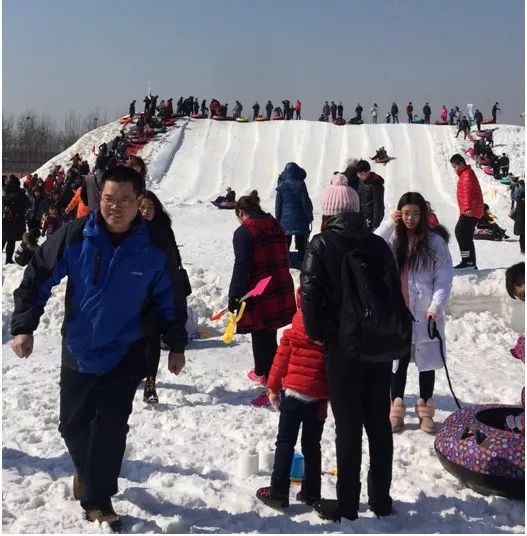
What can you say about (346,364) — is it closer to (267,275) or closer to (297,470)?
(297,470)

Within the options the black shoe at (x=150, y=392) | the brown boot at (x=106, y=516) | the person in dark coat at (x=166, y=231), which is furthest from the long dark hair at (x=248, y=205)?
the brown boot at (x=106, y=516)

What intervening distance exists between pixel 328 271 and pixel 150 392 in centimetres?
255

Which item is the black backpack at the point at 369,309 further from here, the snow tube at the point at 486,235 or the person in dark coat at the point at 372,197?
the snow tube at the point at 486,235

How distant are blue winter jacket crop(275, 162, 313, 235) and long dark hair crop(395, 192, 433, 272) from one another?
12.9 feet

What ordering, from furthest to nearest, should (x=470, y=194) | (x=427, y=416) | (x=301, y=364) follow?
(x=470, y=194)
(x=427, y=416)
(x=301, y=364)

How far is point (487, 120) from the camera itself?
37.2 m

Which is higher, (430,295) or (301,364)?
(430,295)

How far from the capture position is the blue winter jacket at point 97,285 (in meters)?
3.36

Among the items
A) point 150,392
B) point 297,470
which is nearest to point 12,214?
point 150,392

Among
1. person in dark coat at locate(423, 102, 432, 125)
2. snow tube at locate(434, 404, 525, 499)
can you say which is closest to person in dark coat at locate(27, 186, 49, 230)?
snow tube at locate(434, 404, 525, 499)

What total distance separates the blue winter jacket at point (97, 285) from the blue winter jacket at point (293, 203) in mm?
5386

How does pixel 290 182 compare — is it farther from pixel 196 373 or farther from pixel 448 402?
pixel 448 402

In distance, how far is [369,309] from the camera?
10.8ft

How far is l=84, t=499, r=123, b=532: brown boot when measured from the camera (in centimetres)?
339
